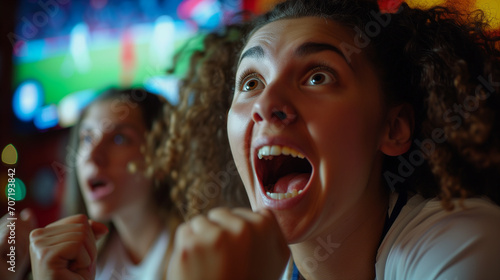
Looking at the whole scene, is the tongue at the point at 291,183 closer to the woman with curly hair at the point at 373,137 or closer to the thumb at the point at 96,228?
the woman with curly hair at the point at 373,137

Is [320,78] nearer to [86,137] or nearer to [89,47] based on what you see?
[86,137]

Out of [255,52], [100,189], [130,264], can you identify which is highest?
[255,52]

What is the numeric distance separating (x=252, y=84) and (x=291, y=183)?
0.71 ft

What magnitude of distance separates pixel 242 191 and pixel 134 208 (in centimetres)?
46

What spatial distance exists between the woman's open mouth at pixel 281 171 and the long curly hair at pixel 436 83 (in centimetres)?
19

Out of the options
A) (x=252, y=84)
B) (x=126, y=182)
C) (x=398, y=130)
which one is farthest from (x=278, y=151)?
(x=126, y=182)

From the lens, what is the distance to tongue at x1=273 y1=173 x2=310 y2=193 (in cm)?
90

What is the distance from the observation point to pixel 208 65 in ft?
4.22

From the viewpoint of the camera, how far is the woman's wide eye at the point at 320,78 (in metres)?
0.87

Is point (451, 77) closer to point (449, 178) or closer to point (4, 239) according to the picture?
point (449, 178)

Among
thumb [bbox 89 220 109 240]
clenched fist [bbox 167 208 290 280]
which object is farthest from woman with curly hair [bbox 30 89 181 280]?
clenched fist [bbox 167 208 290 280]

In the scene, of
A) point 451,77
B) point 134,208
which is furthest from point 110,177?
point 451,77

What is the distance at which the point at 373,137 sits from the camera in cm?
90

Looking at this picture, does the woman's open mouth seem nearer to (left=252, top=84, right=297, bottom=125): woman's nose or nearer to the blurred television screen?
(left=252, top=84, right=297, bottom=125): woman's nose
